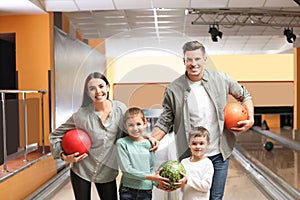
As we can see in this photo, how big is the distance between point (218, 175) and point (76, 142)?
74 centimetres

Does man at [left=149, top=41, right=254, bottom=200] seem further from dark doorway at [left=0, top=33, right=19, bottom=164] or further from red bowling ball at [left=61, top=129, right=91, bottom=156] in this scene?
dark doorway at [left=0, top=33, right=19, bottom=164]

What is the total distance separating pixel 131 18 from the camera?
20.6ft

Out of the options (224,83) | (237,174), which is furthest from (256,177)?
(224,83)

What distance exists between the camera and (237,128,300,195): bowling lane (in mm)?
5051

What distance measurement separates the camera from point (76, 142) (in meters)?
1.79

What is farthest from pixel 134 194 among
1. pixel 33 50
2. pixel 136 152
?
pixel 33 50

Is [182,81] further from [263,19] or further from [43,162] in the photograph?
[263,19]

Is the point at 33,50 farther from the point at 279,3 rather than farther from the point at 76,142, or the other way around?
the point at 76,142

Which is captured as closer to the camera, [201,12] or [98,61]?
[98,61]

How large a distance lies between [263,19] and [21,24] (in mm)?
3865

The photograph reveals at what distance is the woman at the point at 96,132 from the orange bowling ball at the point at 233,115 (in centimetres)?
49

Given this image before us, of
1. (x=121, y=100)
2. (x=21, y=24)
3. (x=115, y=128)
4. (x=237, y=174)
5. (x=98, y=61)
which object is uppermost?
(x=21, y=24)

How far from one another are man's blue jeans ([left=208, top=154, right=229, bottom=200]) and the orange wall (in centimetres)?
395

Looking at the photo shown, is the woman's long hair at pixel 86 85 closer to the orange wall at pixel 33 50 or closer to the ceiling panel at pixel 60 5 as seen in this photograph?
the ceiling panel at pixel 60 5
